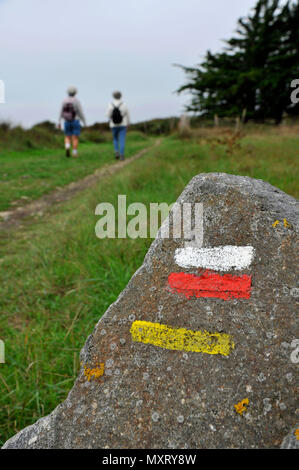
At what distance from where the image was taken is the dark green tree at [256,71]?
20.6 m

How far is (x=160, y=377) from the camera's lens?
1095mm

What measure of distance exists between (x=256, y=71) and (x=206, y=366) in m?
22.8

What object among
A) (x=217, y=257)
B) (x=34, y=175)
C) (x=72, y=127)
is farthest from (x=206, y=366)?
(x=72, y=127)

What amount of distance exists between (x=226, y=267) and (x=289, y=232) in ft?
0.80

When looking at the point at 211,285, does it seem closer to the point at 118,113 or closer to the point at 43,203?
the point at 43,203

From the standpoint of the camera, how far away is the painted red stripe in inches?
45.3

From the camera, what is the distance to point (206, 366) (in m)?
1.08

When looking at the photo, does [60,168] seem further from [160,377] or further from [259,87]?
[259,87]

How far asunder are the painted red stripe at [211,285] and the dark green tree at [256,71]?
2140 centimetres

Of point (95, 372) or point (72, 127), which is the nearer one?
point (95, 372)

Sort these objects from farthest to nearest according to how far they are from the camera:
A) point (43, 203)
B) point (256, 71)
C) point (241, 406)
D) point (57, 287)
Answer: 1. point (256, 71)
2. point (43, 203)
3. point (57, 287)
4. point (241, 406)

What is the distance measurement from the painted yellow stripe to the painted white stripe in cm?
23

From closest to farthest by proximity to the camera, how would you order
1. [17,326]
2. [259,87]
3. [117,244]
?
[17,326] → [117,244] → [259,87]
